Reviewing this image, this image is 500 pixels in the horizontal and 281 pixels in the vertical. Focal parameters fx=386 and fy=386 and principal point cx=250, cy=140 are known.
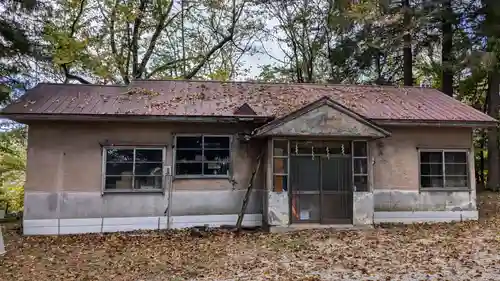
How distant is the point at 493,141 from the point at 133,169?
45.9ft

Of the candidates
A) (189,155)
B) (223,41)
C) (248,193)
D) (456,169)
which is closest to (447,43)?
(456,169)

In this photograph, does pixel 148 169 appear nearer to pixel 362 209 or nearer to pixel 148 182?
pixel 148 182

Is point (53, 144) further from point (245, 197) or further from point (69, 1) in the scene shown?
point (69, 1)

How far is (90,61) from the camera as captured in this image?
18.2 metres

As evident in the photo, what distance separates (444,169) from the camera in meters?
11.4

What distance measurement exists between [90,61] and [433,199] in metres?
15.7

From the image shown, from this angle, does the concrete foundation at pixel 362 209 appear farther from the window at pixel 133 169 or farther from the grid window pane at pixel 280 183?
the window at pixel 133 169

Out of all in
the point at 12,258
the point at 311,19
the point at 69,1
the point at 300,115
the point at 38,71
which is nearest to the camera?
the point at 12,258

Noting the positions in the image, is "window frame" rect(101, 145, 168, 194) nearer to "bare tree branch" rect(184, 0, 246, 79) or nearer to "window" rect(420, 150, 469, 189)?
"window" rect(420, 150, 469, 189)

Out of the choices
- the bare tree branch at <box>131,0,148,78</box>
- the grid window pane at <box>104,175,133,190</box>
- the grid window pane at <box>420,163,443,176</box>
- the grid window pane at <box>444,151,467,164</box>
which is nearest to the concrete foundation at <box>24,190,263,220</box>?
the grid window pane at <box>104,175,133,190</box>

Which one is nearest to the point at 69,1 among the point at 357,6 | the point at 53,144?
the point at 53,144

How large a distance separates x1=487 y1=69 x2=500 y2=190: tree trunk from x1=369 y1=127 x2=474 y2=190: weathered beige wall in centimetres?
538

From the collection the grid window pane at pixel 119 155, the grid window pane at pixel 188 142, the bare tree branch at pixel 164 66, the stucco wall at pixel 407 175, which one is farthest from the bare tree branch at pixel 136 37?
the stucco wall at pixel 407 175

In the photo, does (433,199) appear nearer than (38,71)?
Yes
